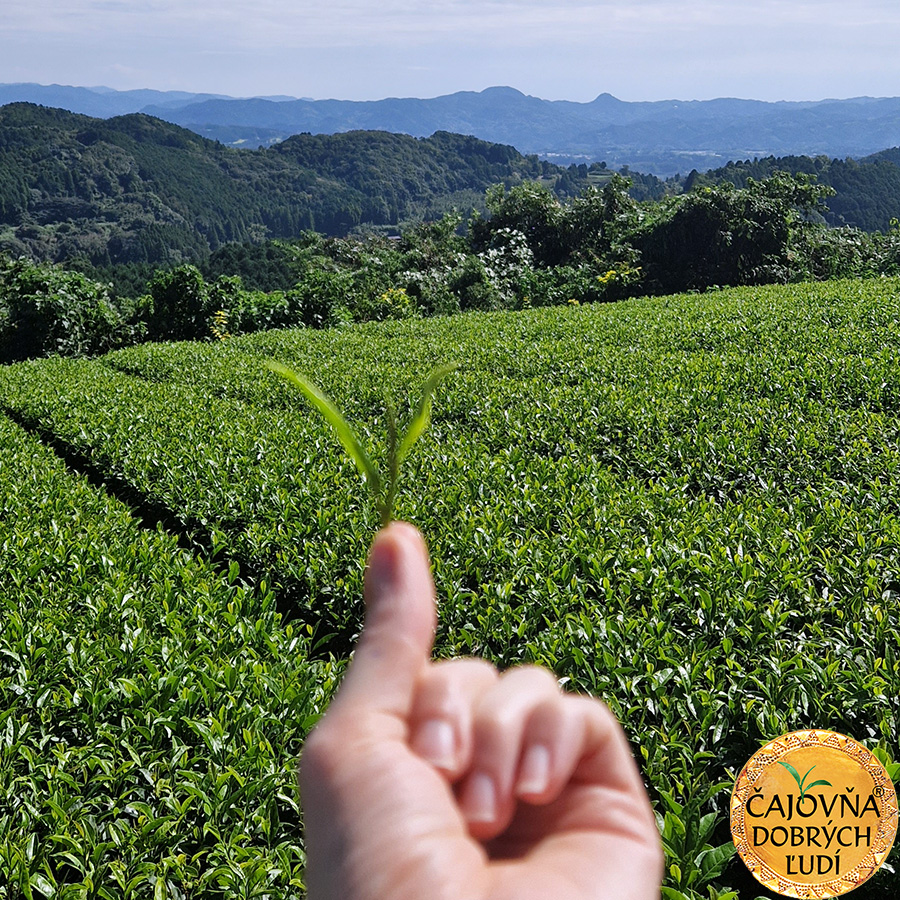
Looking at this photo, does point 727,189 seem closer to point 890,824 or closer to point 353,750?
point 890,824

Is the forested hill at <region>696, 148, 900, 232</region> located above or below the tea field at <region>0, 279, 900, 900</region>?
above

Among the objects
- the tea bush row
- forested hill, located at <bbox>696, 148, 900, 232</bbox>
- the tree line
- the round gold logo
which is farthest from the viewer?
forested hill, located at <bbox>696, 148, 900, 232</bbox>

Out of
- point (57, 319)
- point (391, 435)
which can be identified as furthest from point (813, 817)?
point (57, 319)

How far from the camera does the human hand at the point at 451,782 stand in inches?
21.3

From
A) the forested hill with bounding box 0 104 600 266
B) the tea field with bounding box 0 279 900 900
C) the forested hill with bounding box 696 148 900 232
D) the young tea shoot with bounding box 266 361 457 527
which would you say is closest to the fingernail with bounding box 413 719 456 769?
the young tea shoot with bounding box 266 361 457 527

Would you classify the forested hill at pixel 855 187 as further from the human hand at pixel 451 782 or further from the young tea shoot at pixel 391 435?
the human hand at pixel 451 782

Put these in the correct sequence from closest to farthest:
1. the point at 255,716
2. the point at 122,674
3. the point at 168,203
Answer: the point at 255,716
the point at 122,674
the point at 168,203

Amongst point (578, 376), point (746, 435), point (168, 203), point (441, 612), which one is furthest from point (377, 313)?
point (168, 203)

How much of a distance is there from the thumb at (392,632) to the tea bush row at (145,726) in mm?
1847

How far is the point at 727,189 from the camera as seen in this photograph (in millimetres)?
19781

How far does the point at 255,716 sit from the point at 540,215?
24121 millimetres

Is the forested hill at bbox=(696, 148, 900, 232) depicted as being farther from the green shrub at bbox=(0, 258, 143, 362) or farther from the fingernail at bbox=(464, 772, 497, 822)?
the fingernail at bbox=(464, 772, 497, 822)

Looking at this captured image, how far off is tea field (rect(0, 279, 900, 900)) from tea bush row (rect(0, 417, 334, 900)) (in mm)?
14

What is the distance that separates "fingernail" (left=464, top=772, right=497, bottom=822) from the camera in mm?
578
